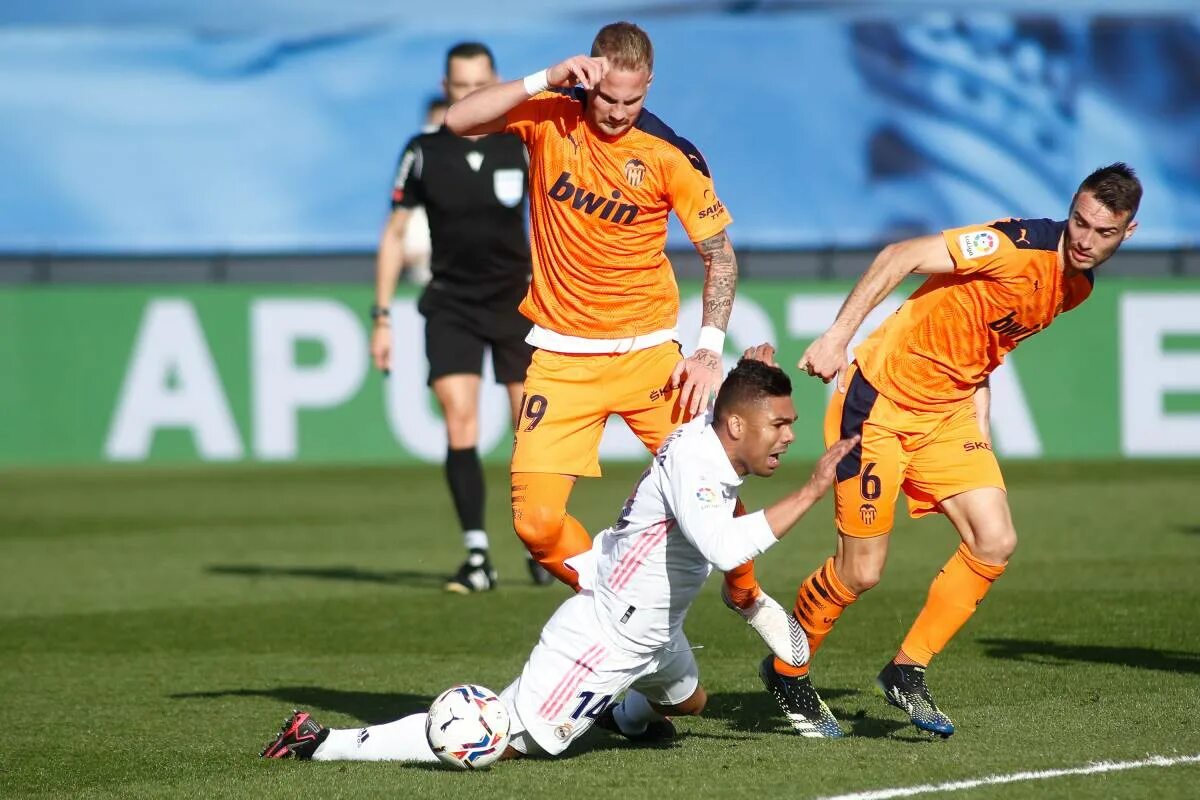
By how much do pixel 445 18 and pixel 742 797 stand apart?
55.5ft

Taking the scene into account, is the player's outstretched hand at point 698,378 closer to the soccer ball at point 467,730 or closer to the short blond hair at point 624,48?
the short blond hair at point 624,48

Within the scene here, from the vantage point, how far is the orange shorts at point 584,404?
6.63 metres

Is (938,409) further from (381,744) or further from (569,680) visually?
(381,744)

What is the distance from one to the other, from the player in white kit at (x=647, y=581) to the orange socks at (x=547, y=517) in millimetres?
717

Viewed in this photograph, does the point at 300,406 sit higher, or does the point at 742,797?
the point at 742,797

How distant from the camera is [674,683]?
5.92 meters

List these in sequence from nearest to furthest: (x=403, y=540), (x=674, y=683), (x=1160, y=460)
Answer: (x=674, y=683), (x=403, y=540), (x=1160, y=460)

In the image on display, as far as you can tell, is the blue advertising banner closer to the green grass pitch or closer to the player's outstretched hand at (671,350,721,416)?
the green grass pitch

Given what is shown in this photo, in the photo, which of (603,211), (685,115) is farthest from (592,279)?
(685,115)

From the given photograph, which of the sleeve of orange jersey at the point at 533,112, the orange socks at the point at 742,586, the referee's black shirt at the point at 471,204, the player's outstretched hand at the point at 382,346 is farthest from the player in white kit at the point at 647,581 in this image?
the player's outstretched hand at the point at 382,346

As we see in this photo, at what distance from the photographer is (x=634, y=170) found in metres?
6.53

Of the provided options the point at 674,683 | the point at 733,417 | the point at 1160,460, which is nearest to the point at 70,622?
the point at 674,683

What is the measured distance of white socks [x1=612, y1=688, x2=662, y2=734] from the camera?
19.6 ft

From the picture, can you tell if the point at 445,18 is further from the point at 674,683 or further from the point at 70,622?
the point at 674,683
